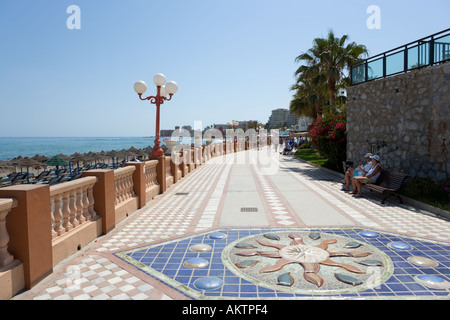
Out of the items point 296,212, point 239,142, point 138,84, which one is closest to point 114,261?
point 296,212

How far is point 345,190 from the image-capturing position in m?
11.1

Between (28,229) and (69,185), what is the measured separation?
132cm

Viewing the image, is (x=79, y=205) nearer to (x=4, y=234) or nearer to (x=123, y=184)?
(x=4, y=234)

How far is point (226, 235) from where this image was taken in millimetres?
6062

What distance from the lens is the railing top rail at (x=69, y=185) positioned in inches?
184

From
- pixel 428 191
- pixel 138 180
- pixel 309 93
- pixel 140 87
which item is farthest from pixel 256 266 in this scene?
pixel 309 93

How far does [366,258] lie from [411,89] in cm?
784

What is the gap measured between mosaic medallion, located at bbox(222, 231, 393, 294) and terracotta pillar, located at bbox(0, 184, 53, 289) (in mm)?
2559

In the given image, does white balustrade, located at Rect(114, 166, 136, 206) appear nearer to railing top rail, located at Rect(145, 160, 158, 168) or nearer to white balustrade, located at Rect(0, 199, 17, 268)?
railing top rail, located at Rect(145, 160, 158, 168)

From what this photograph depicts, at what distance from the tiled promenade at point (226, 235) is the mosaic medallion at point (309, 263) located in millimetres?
110

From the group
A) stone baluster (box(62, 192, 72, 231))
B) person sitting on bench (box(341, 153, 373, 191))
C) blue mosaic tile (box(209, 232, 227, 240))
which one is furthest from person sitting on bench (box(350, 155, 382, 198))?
stone baluster (box(62, 192, 72, 231))

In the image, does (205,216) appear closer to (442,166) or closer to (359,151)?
(442,166)

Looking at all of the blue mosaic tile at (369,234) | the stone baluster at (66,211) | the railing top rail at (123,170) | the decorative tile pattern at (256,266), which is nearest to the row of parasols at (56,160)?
the railing top rail at (123,170)
